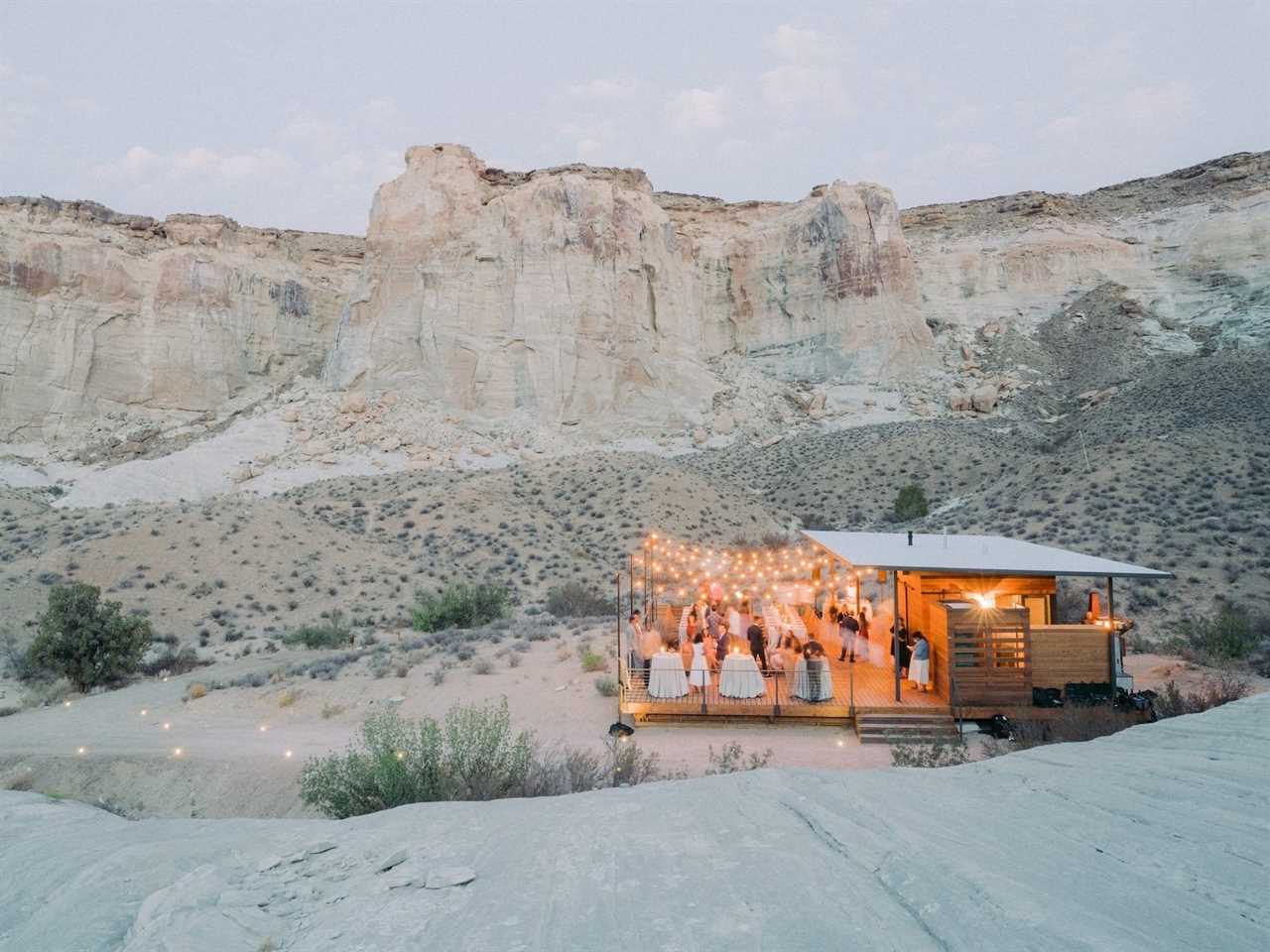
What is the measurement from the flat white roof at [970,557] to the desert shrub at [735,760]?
3338mm

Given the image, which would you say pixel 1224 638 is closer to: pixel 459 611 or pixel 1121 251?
pixel 459 611

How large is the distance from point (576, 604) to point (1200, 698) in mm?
15450

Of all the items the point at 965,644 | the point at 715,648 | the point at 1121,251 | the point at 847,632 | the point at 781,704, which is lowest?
the point at 781,704

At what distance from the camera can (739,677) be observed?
12.5 metres

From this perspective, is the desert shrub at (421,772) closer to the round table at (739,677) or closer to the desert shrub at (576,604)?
the round table at (739,677)

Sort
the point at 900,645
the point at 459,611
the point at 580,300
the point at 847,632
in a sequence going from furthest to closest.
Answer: the point at 580,300
the point at 459,611
the point at 847,632
the point at 900,645

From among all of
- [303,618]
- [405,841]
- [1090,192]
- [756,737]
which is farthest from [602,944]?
[1090,192]

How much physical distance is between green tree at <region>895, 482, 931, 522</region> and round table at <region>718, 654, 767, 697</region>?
24.3 metres

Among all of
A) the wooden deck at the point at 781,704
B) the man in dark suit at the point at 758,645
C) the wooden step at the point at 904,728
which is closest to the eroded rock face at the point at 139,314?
the man in dark suit at the point at 758,645

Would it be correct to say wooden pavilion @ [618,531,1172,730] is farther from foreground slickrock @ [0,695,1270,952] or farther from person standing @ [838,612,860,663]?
foreground slickrock @ [0,695,1270,952]

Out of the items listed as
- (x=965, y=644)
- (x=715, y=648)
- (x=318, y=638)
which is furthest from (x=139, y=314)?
(x=965, y=644)

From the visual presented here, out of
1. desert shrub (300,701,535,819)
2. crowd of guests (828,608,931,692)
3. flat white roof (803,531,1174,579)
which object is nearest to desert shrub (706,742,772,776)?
crowd of guests (828,608,931,692)

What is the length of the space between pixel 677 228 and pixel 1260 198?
45102 mm

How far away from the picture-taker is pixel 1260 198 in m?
56.7
